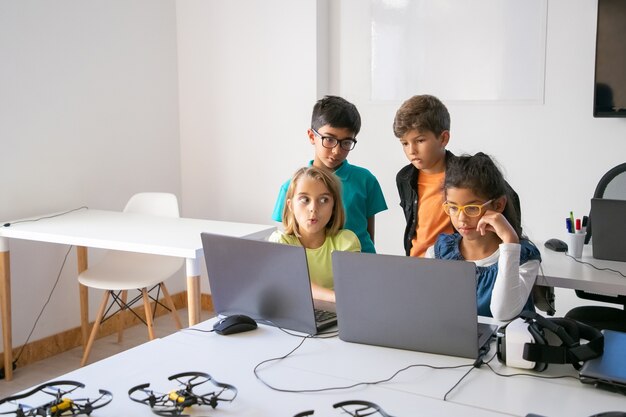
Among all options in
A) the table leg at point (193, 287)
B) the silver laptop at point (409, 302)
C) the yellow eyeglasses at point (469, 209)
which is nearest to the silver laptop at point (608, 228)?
the yellow eyeglasses at point (469, 209)

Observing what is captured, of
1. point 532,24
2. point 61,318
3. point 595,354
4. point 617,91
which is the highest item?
point 532,24

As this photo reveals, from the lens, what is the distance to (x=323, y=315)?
6.36ft

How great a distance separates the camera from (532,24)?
11.5 ft

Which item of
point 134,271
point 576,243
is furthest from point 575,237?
point 134,271

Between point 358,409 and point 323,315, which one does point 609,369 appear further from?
point 323,315

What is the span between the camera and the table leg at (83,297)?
12.2 ft

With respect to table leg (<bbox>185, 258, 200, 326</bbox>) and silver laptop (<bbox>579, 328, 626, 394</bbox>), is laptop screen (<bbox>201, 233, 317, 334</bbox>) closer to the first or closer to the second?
silver laptop (<bbox>579, 328, 626, 394</bbox>)

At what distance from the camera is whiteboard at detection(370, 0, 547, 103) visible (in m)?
3.52

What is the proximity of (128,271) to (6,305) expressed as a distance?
581 mm

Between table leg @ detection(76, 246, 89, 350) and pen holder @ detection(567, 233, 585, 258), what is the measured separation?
2.42m

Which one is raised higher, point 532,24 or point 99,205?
point 532,24

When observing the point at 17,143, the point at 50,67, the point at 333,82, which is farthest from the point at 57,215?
the point at 333,82

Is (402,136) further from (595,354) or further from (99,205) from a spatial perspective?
(99,205)

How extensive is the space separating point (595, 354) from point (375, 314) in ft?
1.63
